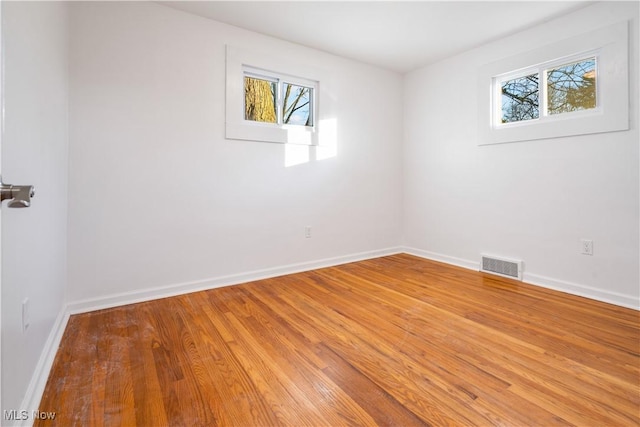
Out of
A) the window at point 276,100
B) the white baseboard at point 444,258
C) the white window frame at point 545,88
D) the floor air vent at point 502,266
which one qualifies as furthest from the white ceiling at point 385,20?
the white baseboard at point 444,258

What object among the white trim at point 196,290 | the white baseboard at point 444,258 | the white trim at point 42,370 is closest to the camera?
the white trim at point 42,370

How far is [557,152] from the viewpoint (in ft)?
9.09

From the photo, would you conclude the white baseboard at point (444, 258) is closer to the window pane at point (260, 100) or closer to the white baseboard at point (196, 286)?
the white baseboard at point (196, 286)

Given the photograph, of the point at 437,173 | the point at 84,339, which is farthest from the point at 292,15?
the point at 84,339

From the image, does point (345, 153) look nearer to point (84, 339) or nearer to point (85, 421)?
point (84, 339)

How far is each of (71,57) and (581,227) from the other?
4292 millimetres

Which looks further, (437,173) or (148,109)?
(437,173)

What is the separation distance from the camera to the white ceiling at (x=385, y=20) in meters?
2.55

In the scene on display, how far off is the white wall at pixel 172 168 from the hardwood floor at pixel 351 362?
1.44 ft

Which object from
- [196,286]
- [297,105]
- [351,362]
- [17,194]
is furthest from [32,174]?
[297,105]

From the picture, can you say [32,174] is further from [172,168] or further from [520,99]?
[520,99]

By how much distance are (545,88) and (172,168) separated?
353 centimetres

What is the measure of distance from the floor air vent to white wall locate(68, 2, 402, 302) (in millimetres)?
1652

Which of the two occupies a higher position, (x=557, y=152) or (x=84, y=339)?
(x=557, y=152)
